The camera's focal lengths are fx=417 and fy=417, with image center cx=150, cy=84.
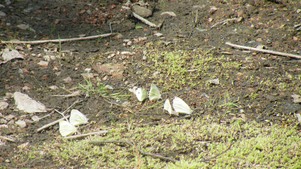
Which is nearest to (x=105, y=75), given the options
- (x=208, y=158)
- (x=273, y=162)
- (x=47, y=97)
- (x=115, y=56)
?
(x=115, y=56)

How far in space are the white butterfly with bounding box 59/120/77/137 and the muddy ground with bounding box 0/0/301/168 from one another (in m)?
0.05

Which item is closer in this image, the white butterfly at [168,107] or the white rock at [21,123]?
the white rock at [21,123]

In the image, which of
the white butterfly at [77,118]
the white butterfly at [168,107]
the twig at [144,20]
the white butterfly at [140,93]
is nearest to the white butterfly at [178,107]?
the white butterfly at [168,107]

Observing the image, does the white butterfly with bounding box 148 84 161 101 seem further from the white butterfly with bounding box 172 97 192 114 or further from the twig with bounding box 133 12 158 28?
the twig with bounding box 133 12 158 28

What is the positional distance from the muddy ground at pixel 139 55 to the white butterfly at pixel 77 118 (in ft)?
0.22

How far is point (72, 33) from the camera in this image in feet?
11.7

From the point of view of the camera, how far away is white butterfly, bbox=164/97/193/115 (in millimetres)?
2780

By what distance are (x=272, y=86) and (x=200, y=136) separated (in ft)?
2.54

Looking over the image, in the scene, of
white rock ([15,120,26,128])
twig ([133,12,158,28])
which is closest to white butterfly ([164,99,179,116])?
white rock ([15,120,26,128])

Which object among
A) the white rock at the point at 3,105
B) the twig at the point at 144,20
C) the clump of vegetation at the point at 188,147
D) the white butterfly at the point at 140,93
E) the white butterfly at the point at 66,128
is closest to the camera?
the clump of vegetation at the point at 188,147

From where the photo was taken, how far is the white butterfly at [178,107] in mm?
2780

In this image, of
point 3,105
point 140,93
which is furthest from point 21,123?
point 140,93

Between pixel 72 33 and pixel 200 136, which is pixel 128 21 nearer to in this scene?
pixel 72 33

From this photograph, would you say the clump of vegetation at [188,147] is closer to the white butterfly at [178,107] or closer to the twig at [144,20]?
the white butterfly at [178,107]
